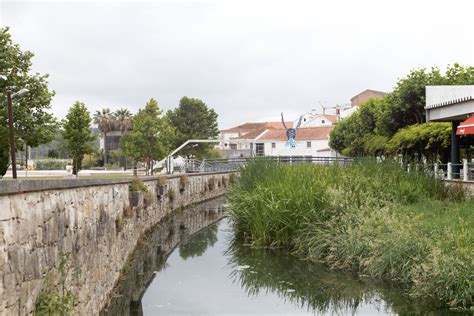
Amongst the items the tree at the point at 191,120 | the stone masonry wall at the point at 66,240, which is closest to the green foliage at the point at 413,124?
the stone masonry wall at the point at 66,240

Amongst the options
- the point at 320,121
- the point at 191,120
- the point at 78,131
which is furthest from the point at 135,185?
the point at 320,121

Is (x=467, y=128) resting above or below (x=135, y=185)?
above

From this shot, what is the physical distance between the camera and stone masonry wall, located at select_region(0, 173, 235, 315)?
470cm

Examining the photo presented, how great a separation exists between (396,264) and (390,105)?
1088 inches

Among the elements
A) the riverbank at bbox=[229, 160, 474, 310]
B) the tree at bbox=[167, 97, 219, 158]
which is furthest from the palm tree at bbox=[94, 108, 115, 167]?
the riverbank at bbox=[229, 160, 474, 310]

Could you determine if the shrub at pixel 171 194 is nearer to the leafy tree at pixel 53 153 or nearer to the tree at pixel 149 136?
the tree at pixel 149 136

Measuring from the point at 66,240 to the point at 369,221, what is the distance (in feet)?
25.4

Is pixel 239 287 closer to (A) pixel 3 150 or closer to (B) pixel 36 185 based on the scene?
(B) pixel 36 185

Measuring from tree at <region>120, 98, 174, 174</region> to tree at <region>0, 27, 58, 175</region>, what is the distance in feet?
84.7

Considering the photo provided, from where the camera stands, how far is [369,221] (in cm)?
1259

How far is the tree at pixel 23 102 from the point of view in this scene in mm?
28891

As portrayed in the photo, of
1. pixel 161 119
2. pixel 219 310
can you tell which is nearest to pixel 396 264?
pixel 219 310

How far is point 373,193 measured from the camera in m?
15.6

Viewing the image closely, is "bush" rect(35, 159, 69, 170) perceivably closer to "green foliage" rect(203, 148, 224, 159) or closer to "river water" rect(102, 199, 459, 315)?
"green foliage" rect(203, 148, 224, 159)
